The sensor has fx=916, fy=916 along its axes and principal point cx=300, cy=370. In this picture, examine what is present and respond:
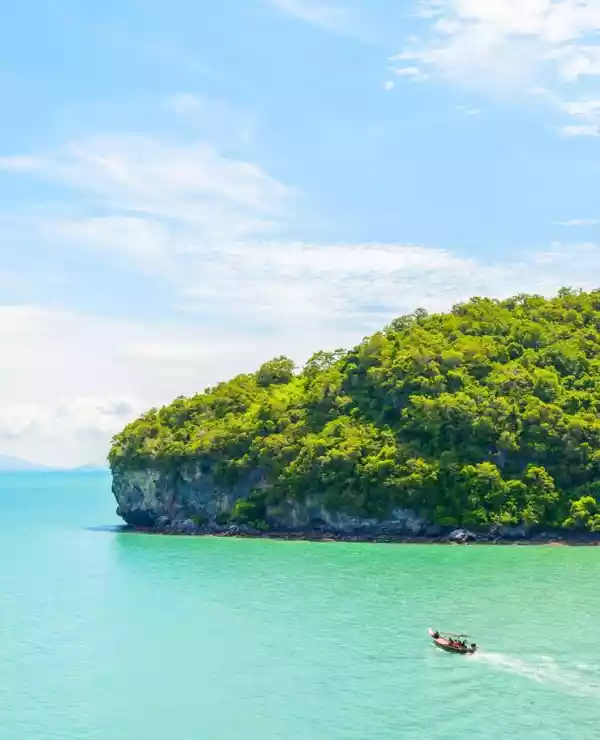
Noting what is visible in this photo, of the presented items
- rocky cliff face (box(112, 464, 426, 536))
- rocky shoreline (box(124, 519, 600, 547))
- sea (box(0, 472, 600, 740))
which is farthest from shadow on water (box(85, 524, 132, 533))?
sea (box(0, 472, 600, 740))

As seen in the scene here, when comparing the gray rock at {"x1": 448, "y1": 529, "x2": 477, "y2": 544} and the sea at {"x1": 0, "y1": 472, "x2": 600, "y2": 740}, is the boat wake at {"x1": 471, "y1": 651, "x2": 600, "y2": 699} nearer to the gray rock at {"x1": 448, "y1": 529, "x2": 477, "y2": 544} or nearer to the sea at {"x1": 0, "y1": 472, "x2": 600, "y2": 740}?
the sea at {"x1": 0, "y1": 472, "x2": 600, "y2": 740}

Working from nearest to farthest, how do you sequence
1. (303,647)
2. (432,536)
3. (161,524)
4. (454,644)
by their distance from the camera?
(454,644)
(303,647)
(432,536)
(161,524)

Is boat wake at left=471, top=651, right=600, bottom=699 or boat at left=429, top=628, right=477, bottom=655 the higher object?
boat at left=429, top=628, right=477, bottom=655

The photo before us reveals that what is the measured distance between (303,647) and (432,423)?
3066 centimetres

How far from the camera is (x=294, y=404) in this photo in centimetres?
6581

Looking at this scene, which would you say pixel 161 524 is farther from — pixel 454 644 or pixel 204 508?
pixel 454 644

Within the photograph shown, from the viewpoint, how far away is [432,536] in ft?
180

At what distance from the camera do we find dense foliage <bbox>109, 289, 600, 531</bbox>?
5519 centimetres

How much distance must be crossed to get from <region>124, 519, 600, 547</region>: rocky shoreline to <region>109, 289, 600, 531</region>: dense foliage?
2.50 ft

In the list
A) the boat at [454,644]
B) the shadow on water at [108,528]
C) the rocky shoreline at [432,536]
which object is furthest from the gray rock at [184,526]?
the boat at [454,644]

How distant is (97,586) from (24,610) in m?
5.67

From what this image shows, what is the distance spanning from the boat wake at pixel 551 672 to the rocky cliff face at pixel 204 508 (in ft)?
95.4

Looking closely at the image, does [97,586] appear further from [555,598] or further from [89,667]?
[555,598]

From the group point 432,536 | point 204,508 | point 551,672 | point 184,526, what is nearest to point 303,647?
point 551,672
